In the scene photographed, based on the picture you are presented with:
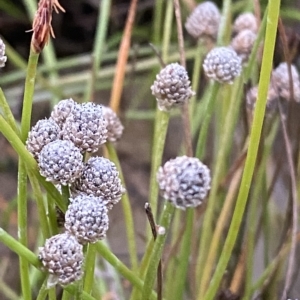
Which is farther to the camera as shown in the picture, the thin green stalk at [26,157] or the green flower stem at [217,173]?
the green flower stem at [217,173]

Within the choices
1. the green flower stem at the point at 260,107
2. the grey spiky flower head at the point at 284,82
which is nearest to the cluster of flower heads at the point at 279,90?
Result: the grey spiky flower head at the point at 284,82

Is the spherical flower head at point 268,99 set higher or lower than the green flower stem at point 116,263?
higher

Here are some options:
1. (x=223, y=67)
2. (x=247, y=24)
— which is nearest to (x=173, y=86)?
(x=223, y=67)

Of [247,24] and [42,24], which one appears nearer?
[42,24]

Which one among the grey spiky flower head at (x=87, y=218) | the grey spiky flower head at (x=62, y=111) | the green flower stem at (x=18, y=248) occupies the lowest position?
the green flower stem at (x=18, y=248)

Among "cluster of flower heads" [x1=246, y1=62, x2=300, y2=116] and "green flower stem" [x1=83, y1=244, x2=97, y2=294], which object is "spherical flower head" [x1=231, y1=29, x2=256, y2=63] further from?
"green flower stem" [x1=83, y1=244, x2=97, y2=294]

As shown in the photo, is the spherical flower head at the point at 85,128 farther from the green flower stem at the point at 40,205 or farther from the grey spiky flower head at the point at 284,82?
the grey spiky flower head at the point at 284,82

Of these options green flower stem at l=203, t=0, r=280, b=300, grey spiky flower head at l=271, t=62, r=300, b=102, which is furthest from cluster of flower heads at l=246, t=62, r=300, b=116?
green flower stem at l=203, t=0, r=280, b=300

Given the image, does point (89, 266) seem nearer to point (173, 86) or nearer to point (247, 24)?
point (173, 86)
